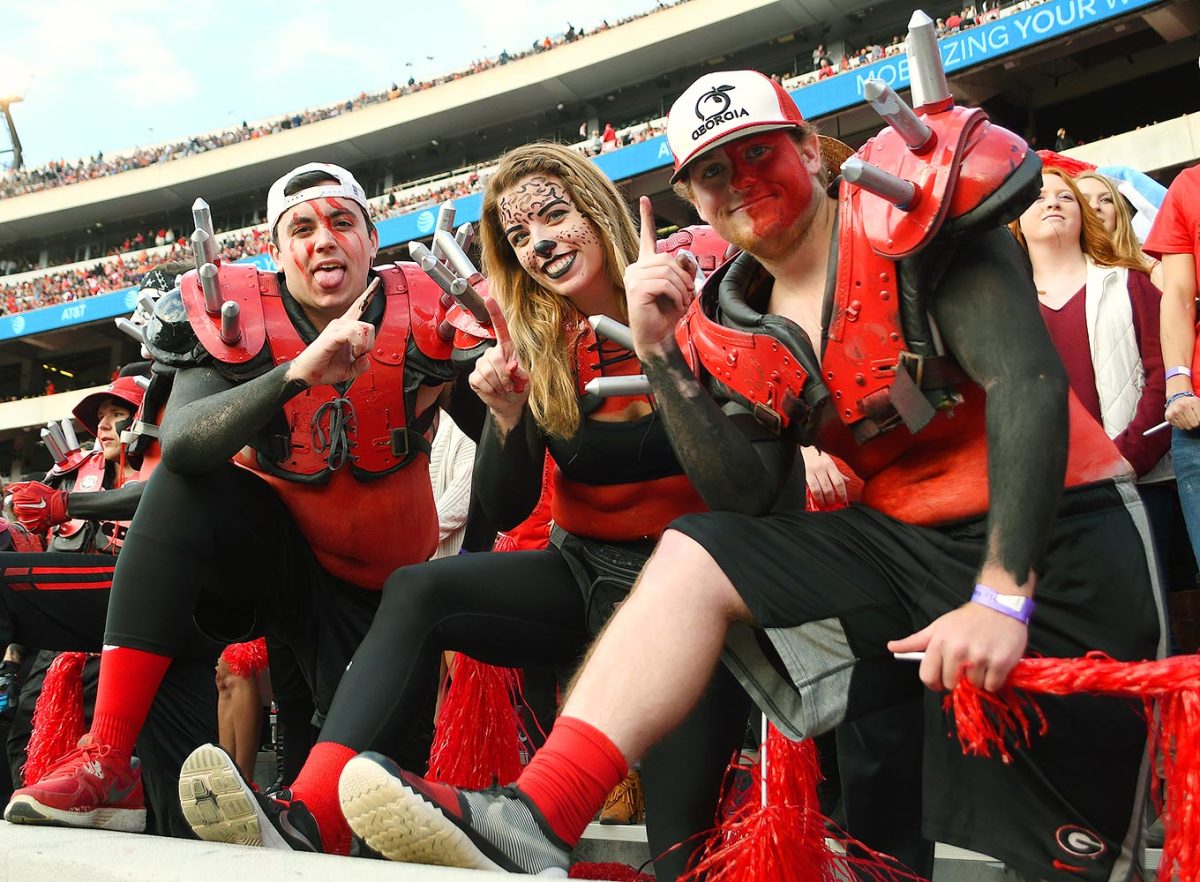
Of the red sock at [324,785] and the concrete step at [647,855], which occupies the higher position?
the red sock at [324,785]

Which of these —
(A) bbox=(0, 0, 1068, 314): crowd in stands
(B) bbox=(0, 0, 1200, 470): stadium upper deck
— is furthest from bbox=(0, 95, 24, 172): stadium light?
(B) bbox=(0, 0, 1200, 470): stadium upper deck

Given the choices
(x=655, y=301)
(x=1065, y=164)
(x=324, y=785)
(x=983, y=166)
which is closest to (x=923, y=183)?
(x=983, y=166)

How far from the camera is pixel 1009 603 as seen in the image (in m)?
1.63

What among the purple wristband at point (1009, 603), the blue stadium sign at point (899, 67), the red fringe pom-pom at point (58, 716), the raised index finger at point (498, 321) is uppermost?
the blue stadium sign at point (899, 67)

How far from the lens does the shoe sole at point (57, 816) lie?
7.16 feet

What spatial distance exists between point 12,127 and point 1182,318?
4711cm

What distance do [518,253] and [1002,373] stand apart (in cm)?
144

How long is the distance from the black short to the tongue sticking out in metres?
1.57

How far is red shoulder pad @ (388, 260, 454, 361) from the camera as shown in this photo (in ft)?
9.61

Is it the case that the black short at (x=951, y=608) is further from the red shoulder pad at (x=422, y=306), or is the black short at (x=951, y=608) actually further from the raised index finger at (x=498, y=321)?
the red shoulder pad at (x=422, y=306)

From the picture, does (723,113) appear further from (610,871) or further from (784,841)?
(610,871)

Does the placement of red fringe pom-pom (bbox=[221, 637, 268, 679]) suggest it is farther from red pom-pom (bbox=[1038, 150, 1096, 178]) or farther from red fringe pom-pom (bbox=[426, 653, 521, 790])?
red pom-pom (bbox=[1038, 150, 1096, 178])

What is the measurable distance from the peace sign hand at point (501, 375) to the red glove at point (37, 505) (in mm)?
2116

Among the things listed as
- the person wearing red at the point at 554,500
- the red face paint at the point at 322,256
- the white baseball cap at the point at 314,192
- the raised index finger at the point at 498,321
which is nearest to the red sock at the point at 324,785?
the person wearing red at the point at 554,500
